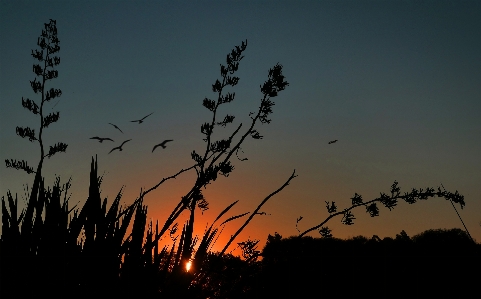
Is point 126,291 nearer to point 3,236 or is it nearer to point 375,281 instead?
point 3,236

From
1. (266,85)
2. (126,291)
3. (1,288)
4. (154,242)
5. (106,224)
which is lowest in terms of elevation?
(126,291)

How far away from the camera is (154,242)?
125 inches

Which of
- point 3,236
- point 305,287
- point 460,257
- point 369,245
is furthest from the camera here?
point 369,245

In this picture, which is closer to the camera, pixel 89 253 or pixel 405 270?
pixel 89 253

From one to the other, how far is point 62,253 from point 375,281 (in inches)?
370

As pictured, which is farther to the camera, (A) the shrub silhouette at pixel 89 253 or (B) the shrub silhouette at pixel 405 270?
(B) the shrub silhouette at pixel 405 270

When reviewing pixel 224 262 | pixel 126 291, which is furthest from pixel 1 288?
pixel 224 262

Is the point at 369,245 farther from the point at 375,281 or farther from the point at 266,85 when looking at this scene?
the point at 266,85

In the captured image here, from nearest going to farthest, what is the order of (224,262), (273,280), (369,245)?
(224,262)
(273,280)
(369,245)

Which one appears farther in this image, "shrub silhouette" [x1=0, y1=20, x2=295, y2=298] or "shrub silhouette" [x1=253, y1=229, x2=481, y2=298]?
"shrub silhouette" [x1=253, y1=229, x2=481, y2=298]

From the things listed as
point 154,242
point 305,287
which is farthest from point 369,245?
point 154,242

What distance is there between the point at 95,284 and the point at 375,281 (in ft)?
30.6

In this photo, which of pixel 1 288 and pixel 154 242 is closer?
pixel 1 288

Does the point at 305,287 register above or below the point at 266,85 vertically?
below
